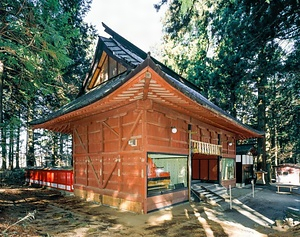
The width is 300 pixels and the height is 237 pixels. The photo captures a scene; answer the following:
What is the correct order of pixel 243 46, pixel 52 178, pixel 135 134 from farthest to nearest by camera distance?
pixel 52 178
pixel 243 46
pixel 135 134

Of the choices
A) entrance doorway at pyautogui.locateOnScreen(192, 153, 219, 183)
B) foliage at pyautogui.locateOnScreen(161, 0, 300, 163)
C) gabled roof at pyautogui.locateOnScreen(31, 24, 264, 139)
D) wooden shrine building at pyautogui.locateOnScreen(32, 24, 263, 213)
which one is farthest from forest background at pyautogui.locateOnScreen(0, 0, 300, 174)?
entrance doorway at pyautogui.locateOnScreen(192, 153, 219, 183)

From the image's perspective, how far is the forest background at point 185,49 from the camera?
6.57 meters

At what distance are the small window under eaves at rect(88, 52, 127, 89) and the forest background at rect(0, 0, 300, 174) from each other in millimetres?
1650

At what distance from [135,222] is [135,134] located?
2704mm

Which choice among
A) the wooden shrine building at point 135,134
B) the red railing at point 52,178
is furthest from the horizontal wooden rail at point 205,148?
the red railing at point 52,178

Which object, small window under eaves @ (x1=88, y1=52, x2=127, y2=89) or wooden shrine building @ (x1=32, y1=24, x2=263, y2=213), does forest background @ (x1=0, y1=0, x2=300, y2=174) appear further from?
wooden shrine building @ (x1=32, y1=24, x2=263, y2=213)

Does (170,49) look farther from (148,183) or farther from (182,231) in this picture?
(182,231)

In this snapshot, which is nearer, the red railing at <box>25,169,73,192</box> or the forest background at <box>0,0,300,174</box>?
the forest background at <box>0,0,300,174</box>

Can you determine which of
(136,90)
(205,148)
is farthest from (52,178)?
(136,90)

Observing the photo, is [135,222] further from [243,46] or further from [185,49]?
[185,49]

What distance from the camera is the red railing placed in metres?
11.5

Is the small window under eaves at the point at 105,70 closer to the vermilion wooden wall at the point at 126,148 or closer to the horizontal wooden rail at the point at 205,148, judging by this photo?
the vermilion wooden wall at the point at 126,148

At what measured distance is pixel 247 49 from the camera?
10.2 meters

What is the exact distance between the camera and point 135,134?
7621mm
